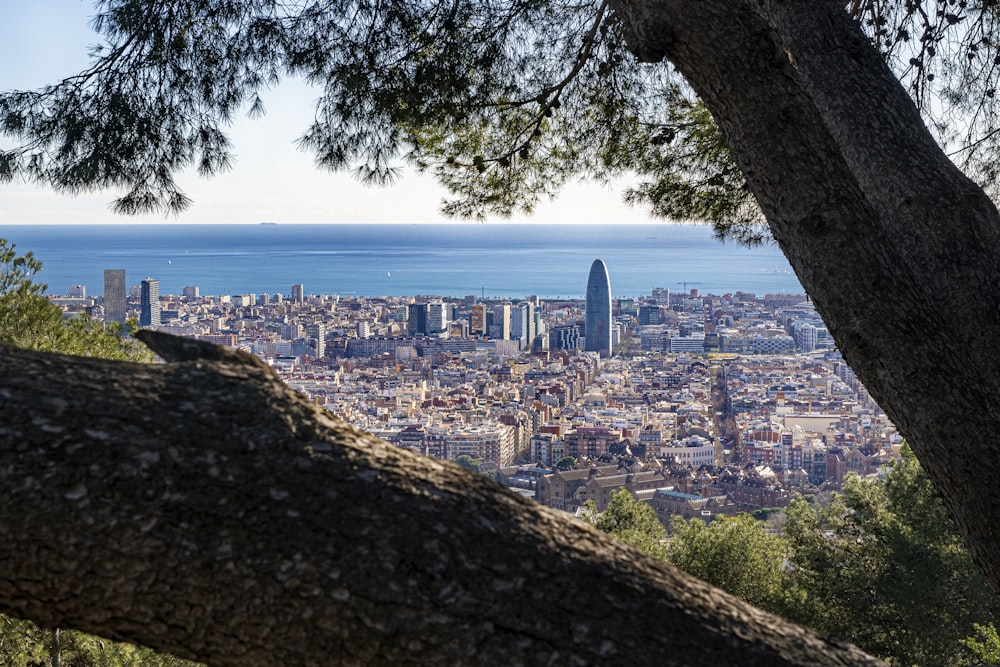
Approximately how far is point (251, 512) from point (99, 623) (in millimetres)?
155

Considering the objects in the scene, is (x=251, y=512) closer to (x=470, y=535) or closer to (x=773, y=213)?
(x=470, y=535)

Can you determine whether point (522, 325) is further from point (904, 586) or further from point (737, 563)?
point (904, 586)

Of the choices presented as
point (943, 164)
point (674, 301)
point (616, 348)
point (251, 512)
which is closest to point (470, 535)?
point (251, 512)

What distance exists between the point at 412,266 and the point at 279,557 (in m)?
81.1

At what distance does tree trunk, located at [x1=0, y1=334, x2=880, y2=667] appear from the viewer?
0.73m

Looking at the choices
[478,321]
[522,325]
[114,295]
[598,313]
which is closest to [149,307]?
[114,295]

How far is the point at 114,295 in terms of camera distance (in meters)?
28.1

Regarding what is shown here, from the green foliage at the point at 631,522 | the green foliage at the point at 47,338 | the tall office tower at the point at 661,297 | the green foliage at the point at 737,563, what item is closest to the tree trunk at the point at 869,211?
the green foliage at the point at 47,338

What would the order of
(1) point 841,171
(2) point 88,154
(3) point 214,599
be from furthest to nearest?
(2) point 88,154 → (1) point 841,171 → (3) point 214,599

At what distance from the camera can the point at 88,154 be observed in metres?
2.66

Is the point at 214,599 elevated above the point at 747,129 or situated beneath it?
situated beneath

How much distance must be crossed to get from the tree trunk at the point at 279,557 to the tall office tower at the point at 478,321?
46533 mm

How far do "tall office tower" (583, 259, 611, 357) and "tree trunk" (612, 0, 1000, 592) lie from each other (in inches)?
1793

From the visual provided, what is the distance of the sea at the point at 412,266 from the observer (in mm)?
58188
